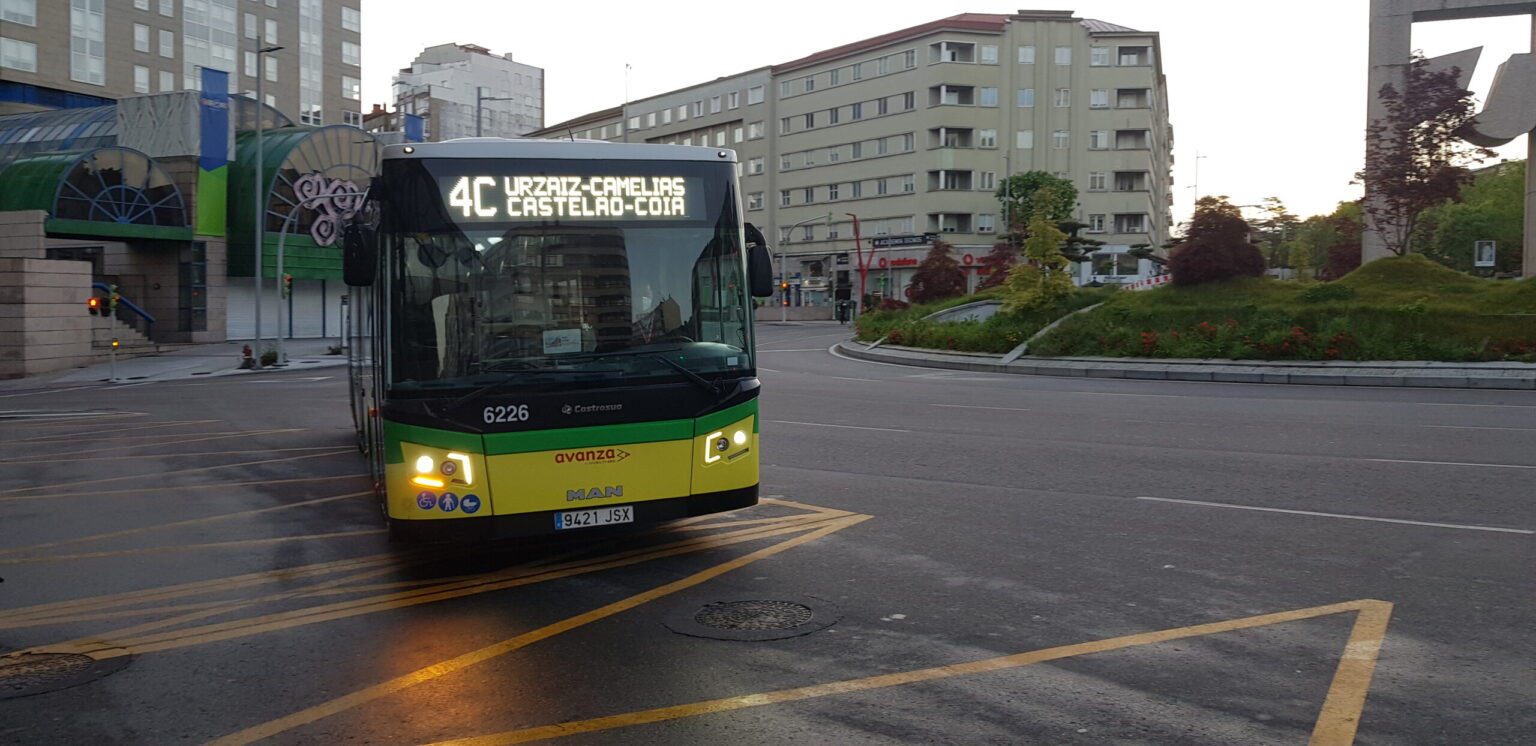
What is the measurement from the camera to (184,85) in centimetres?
7294

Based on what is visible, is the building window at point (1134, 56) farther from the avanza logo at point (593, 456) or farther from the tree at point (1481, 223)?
the avanza logo at point (593, 456)

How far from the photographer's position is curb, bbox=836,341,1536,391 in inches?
894

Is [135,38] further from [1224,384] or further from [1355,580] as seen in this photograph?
[1355,580]

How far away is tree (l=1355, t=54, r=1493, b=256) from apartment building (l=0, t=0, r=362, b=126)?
4429cm

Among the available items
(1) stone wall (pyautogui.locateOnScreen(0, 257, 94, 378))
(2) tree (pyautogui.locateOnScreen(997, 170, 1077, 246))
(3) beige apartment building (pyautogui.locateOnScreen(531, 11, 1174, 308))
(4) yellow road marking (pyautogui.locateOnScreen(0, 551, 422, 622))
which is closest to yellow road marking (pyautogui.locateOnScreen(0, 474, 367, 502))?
(4) yellow road marking (pyautogui.locateOnScreen(0, 551, 422, 622))

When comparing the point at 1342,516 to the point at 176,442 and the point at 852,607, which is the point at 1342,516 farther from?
the point at 176,442

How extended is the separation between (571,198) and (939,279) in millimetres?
Answer: 47249

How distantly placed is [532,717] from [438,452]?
8.58ft

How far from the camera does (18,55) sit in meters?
61.8

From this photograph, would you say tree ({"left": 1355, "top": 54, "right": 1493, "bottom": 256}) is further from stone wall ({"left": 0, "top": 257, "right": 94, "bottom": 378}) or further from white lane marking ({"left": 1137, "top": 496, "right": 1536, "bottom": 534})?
stone wall ({"left": 0, "top": 257, "right": 94, "bottom": 378})

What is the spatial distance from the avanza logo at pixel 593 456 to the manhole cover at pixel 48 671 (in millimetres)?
2536

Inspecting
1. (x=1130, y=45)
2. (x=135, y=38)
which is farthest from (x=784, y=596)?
(x=1130, y=45)

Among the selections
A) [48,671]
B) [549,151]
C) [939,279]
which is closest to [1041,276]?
[939,279]

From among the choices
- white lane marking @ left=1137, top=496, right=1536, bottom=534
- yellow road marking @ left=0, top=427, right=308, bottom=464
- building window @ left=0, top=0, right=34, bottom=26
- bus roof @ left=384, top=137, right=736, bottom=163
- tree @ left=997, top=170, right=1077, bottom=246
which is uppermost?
building window @ left=0, top=0, right=34, bottom=26
